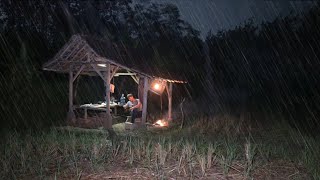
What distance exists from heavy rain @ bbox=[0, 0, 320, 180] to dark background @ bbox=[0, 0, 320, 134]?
87 mm

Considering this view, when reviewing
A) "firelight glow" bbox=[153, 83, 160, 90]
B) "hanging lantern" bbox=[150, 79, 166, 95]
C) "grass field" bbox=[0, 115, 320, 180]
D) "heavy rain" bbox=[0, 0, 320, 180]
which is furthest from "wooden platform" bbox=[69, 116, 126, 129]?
"grass field" bbox=[0, 115, 320, 180]

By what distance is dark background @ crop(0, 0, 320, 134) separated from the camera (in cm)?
1405

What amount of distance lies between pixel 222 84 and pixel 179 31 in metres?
6.80

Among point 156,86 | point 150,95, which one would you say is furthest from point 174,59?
point 156,86

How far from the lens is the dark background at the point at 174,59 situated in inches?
553

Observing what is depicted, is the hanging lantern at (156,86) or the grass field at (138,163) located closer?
the grass field at (138,163)

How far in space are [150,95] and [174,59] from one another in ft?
14.3

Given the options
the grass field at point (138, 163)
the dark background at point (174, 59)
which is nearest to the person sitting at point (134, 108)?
the dark background at point (174, 59)

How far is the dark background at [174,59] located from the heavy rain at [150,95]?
0.09 metres

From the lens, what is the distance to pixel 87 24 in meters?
25.0

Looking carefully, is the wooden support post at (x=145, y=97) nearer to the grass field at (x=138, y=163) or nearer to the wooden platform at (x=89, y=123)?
the wooden platform at (x=89, y=123)

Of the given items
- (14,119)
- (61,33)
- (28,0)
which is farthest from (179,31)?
(14,119)

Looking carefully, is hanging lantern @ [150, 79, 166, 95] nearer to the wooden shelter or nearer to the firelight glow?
the firelight glow

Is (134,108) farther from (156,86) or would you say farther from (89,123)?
(89,123)
